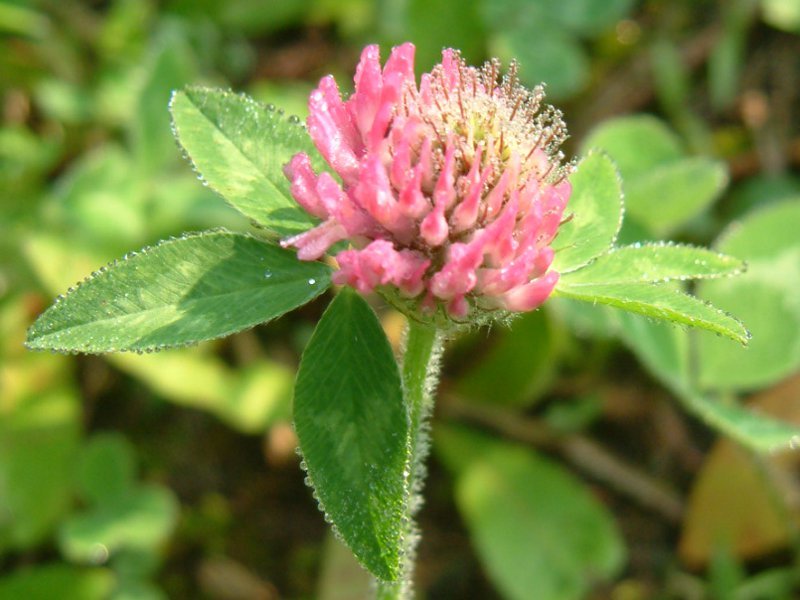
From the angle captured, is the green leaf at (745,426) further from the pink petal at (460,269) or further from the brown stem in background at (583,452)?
the pink petal at (460,269)

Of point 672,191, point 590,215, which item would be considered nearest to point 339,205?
point 590,215

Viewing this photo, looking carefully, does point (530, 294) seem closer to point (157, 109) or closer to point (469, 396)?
point (469, 396)

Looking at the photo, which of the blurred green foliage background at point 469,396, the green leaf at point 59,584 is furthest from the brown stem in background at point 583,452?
the green leaf at point 59,584

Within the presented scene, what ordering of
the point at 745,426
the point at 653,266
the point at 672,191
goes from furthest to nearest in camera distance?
the point at 672,191 → the point at 745,426 → the point at 653,266

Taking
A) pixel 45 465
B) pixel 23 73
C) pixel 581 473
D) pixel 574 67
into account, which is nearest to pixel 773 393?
pixel 581 473

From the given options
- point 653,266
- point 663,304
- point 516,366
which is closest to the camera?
point 663,304

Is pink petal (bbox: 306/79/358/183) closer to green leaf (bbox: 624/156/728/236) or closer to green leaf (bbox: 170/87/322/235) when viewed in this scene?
green leaf (bbox: 170/87/322/235)
